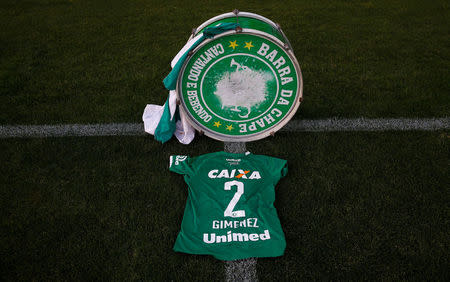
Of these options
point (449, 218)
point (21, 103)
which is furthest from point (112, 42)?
point (449, 218)

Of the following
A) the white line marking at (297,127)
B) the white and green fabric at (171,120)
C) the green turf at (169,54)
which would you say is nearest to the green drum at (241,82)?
the white and green fabric at (171,120)

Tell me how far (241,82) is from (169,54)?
2366 mm

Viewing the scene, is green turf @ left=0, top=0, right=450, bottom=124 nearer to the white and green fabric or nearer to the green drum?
the white and green fabric

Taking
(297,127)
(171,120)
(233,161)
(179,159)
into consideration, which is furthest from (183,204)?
(297,127)

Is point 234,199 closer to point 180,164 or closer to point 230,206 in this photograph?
point 230,206

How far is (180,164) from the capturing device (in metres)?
3.65

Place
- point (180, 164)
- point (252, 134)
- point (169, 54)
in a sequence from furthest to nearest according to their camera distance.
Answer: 1. point (169, 54)
2. point (252, 134)
3. point (180, 164)

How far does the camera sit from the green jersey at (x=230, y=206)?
2902 millimetres

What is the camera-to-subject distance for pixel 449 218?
10.4 feet

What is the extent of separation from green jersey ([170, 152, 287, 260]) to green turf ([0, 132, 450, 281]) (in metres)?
0.10

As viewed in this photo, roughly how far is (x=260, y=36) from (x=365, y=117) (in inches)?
70.2

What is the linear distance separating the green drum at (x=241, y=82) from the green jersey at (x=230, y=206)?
13.3 inches

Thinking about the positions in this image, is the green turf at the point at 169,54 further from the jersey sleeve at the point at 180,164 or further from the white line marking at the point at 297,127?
the jersey sleeve at the point at 180,164

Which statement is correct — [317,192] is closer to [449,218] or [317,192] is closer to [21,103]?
[449,218]
